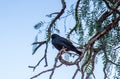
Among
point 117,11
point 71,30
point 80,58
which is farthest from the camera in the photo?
point 71,30

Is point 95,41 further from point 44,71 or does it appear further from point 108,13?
point 44,71

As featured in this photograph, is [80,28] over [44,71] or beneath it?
over

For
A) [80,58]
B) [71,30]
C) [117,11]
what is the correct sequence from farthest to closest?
[71,30] → [117,11] → [80,58]

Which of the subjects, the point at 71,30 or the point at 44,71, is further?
the point at 71,30

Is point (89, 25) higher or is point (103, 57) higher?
point (89, 25)

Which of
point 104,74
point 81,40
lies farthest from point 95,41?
point 104,74

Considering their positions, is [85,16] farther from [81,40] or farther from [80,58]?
[80,58]

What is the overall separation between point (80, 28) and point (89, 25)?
0.08m

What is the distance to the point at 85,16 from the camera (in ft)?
9.55

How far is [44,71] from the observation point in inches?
104

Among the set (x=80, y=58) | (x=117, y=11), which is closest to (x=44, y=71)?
(x=80, y=58)

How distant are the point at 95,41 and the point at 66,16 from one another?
37cm

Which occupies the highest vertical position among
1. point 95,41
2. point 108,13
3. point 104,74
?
point 108,13

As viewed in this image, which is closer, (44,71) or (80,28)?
(44,71)
